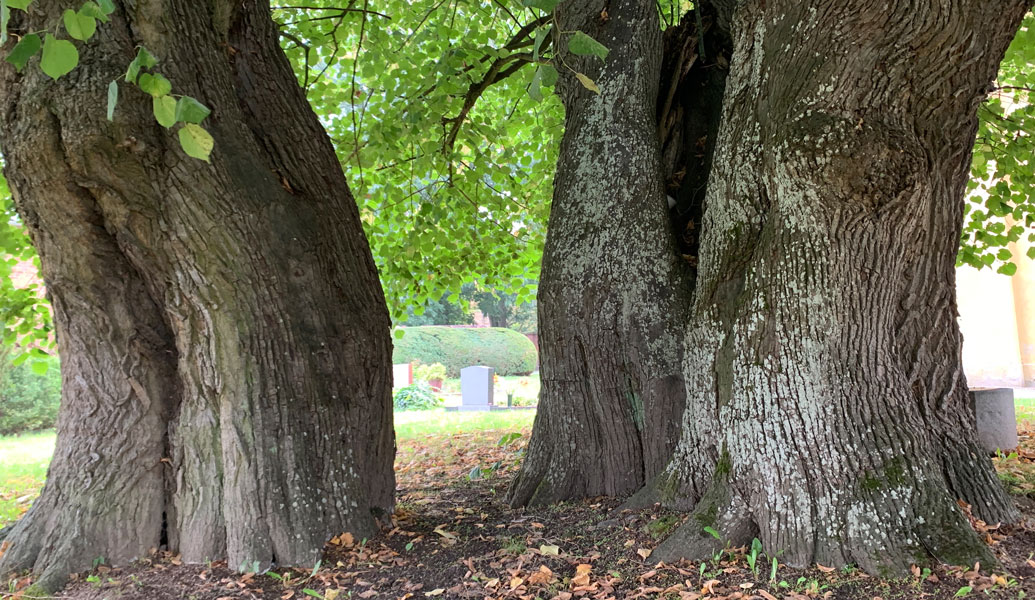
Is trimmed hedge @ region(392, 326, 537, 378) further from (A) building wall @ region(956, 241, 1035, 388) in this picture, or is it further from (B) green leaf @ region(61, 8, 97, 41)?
(B) green leaf @ region(61, 8, 97, 41)

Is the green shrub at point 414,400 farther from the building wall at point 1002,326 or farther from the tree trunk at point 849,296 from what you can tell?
the tree trunk at point 849,296

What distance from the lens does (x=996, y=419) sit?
5.61 metres

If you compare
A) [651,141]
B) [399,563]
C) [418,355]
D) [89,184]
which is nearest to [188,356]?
[89,184]

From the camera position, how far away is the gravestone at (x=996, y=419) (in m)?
5.53

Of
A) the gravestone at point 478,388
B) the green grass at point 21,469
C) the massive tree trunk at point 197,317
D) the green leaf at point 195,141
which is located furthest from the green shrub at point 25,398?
the green leaf at point 195,141

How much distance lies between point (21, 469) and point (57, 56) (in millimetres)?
8547

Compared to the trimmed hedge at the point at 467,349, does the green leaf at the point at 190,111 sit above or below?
below

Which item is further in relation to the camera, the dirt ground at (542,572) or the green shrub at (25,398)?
the green shrub at (25,398)

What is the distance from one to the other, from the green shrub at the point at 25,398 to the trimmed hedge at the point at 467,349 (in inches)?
495

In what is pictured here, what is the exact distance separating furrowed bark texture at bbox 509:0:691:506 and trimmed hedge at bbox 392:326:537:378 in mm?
20761

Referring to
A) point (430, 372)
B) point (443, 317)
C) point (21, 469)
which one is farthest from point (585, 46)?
point (443, 317)

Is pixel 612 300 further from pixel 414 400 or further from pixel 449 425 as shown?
pixel 414 400

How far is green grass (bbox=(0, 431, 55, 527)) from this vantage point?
5.80 metres

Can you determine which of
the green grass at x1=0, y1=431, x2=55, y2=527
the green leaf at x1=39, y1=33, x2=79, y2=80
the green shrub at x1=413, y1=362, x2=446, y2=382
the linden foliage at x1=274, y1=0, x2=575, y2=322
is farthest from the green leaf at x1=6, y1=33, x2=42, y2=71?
the green shrub at x1=413, y1=362, x2=446, y2=382
